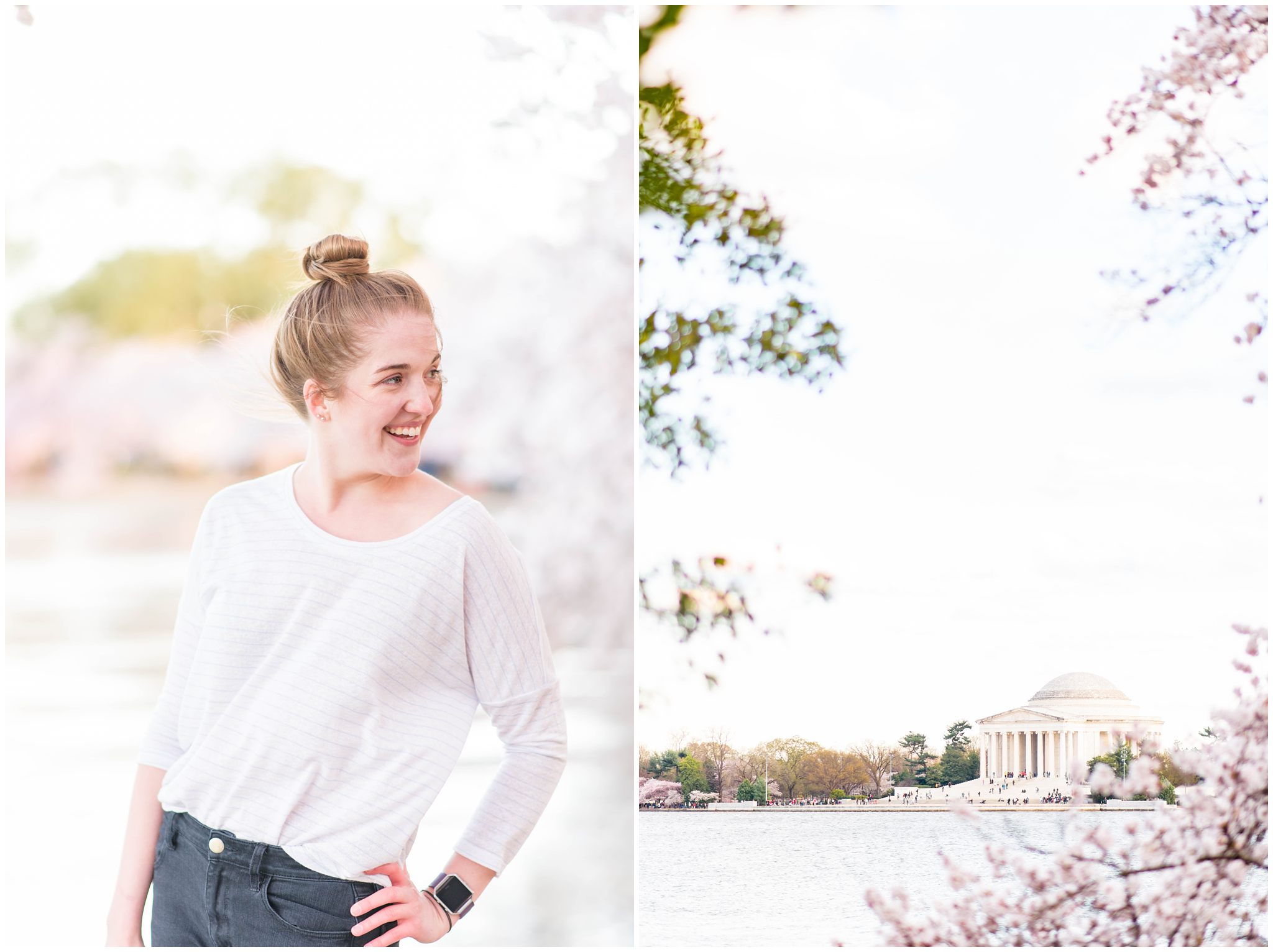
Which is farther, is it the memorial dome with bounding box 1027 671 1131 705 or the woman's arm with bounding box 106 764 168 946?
the memorial dome with bounding box 1027 671 1131 705

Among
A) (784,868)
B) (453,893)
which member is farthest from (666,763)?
(453,893)

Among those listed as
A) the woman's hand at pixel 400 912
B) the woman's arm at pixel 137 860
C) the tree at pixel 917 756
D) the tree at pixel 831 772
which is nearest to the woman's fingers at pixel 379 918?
the woman's hand at pixel 400 912

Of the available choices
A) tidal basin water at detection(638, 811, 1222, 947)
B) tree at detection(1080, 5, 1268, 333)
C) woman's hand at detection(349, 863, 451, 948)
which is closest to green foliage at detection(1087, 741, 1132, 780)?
tidal basin water at detection(638, 811, 1222, 947)

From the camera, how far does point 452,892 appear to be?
3.96 ft

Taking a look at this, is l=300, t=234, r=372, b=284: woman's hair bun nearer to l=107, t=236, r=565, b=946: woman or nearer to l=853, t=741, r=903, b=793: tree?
l=107, t=236, r=565, b=946: woman

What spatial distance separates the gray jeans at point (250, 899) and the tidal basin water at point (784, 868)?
633mm

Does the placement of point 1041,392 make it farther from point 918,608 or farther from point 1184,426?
point 918,608

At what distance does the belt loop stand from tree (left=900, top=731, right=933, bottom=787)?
996 mm

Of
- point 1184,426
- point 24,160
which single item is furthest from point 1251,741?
point 24,160

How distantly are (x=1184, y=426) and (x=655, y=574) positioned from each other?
34.8 inches

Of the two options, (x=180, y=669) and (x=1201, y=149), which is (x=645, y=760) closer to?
(x=180, y=669)

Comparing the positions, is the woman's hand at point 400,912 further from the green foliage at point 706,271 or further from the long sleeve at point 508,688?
the green foliage at point 706,271

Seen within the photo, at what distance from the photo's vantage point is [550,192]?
7.38ft

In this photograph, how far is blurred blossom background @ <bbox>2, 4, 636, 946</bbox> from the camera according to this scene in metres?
2.11
